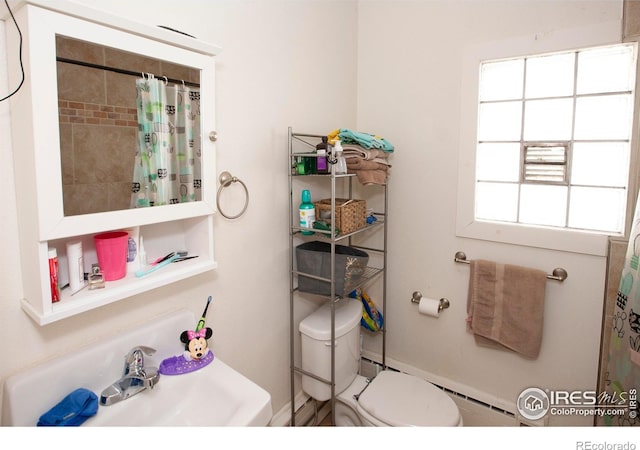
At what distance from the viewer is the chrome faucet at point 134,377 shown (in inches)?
43.9

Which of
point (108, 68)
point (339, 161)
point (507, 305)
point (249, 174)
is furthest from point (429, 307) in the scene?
point (108, 68)

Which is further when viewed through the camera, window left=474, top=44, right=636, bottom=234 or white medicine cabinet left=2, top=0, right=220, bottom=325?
window left=474, top=44, right=636, bottom=234

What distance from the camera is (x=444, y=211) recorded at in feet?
6.53

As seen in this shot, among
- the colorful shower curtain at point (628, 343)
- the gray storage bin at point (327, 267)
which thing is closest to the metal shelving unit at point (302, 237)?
the gray storage bin at point (327, 267)

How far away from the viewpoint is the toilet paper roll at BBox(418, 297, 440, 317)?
6.64ft

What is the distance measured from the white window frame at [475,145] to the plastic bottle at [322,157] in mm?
724

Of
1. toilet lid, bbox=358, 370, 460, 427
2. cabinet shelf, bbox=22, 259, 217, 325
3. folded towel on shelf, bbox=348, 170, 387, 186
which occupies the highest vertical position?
folded towel on shelf, bbox=348, 170, 387, 186

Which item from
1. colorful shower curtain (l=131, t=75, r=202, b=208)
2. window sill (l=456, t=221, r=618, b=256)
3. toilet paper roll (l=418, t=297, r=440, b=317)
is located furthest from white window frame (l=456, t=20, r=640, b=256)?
colorful shower curtain (l=131, t=75, r=202, b=208)

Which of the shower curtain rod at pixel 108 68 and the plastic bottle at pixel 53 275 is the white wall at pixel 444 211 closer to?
the shower curtain rod at pixel 108 68

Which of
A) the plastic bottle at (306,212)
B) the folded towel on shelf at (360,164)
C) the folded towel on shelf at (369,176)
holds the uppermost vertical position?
the folded towel on shelf at (360,164)

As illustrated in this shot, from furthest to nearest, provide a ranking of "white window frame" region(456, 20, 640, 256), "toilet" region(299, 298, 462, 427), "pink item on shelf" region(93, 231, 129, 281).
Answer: "toilet" region(299, 298, 462, 427) < "white window frame" region(456, 20, 640, 256) < "pink item on shelf" region(93, 231, 129, 281)

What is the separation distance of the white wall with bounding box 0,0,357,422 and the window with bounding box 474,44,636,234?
817 mm

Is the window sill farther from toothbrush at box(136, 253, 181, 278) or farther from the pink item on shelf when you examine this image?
the pink item on shelf

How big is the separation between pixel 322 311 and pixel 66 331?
3.83ft
